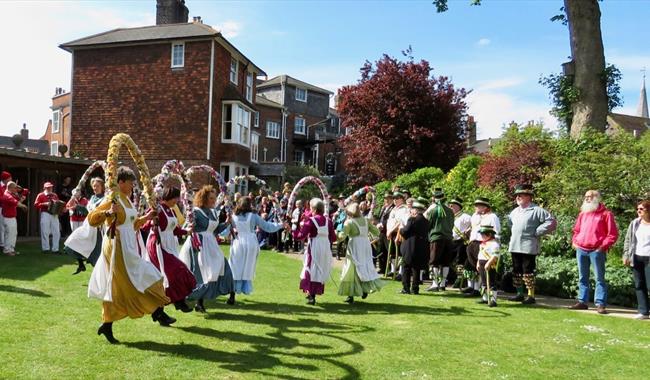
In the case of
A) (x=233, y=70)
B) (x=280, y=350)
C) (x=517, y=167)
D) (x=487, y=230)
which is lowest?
(x=280, y=350)

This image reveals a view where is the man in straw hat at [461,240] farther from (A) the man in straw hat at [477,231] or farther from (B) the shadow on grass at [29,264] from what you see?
(B) the shadow on grass at [29,264]

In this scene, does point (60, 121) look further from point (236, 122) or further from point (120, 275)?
point (120, 275)

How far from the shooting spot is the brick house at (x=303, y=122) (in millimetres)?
50000

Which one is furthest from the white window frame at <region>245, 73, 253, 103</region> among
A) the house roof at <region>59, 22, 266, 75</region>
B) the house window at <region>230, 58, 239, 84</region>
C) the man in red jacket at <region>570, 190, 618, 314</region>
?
the man in red jacket at <region>570, 190, 618, 314</region>

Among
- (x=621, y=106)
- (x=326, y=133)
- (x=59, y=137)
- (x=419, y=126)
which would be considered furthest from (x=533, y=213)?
(x=59, y=137)

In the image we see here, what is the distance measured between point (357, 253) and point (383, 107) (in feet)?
56.3

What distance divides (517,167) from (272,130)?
35356 mm

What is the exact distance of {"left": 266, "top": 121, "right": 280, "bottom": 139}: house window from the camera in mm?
47778

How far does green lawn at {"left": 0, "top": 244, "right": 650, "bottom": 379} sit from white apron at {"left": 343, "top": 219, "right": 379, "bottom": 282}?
533 millimetres

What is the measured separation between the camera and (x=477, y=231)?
34.1 ft

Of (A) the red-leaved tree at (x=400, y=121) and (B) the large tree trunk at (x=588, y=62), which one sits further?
(A) the red-leaved tree at (x=400, y=121)

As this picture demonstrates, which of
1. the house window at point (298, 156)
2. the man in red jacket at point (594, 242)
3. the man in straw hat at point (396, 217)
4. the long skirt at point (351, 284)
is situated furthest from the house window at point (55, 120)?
the man in red jacket at point (594, 242)

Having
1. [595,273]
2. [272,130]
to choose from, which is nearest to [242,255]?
[595,273]

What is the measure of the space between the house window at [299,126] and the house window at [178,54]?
2314cm
